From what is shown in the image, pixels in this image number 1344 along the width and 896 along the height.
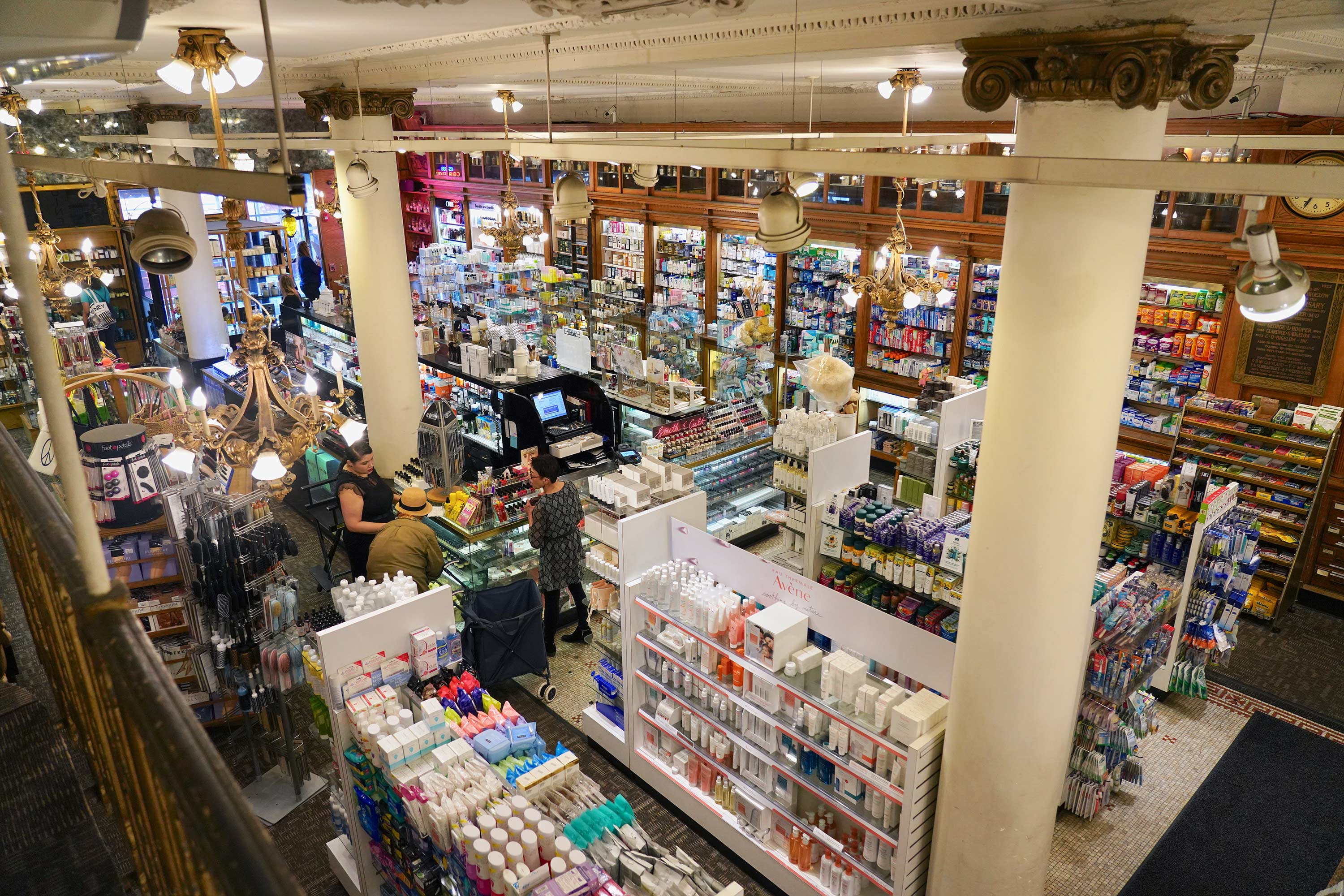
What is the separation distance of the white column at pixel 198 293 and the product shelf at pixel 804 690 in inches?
429

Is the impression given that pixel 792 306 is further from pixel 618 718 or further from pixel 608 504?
pixel 618 718

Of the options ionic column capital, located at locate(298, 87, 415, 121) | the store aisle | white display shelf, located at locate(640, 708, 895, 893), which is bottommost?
the store aisle

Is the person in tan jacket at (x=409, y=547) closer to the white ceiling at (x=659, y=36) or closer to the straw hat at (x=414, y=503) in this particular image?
the straw hat at (x=414, y=503)

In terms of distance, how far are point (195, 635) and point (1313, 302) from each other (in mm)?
9655

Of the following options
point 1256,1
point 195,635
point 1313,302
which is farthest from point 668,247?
point 1256,1

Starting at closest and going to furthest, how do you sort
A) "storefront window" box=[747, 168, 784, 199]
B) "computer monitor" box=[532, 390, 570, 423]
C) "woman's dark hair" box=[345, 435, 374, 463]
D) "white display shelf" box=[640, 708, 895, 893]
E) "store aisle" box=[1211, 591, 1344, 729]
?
"white display shelf" box=[640, 708, 895, 893] → "store aisle" box=[1211, 591, 1344, 729] → "woman's dark hair" box=[345, 435, 374, 463] → "computer monitor" box=[532, 390, 570, 423] → "storefront window" box=[747, 168, 784, 199]

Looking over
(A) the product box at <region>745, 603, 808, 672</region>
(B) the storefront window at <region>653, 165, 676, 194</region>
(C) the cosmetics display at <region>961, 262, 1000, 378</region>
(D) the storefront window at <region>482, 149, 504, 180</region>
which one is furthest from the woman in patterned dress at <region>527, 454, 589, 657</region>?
(D) the storefront window at <region>482, 149, 504, 180</region>

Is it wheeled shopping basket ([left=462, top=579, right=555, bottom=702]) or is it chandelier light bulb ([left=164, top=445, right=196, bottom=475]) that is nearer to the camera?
chandelier light bulb ([left=164, top=445, right=196, bottom=475])

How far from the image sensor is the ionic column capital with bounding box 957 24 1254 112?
322cm

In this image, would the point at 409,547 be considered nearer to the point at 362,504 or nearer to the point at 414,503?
the point at 414,503

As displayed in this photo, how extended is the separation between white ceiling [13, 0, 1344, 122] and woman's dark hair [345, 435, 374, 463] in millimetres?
3229

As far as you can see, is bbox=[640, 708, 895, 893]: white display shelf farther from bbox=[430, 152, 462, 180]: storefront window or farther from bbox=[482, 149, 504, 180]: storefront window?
bbox=[430, 152, 462, 180]: storefront window

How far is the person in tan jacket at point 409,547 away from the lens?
6.39m

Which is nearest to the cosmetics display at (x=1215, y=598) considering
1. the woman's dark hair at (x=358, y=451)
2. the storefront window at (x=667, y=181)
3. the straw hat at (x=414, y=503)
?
the straw hat at (x=414, y=503)
